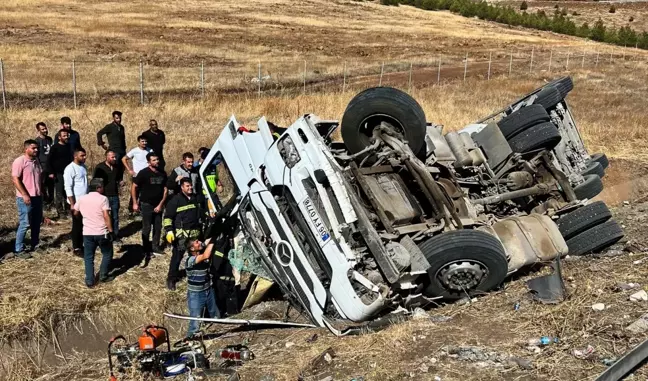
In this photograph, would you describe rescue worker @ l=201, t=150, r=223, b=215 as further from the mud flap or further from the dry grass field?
the mud flap

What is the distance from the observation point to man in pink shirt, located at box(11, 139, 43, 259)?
7.98 m

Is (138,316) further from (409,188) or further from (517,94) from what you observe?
(517,94)

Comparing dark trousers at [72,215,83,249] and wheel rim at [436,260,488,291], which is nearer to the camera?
wheel rim at [436,260,488,291]

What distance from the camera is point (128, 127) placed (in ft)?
46.4

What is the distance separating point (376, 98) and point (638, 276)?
3.29m

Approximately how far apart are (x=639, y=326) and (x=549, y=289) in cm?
94

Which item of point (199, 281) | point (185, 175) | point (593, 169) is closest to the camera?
point (199, 281)

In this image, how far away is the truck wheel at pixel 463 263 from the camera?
5734mm

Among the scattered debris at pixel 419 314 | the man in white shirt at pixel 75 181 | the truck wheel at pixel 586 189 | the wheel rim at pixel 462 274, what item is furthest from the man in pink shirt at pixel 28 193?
the truck wheel at pixel 586 189

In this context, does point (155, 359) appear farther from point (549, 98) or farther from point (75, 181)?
point (549, 98)

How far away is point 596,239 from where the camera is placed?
7051mm

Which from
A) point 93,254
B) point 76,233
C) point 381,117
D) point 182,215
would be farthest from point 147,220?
point 381,117

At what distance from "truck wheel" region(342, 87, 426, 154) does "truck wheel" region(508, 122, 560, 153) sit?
1.42 meters

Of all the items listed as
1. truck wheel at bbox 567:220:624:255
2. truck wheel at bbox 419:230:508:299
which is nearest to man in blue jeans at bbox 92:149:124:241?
truck wheel at bbox 419:230:508:299
